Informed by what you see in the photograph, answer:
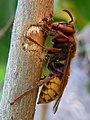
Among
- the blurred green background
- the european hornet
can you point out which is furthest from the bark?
the blurred green background

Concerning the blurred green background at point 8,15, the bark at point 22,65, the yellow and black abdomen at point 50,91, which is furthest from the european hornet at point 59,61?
the blurred green background at point 8,15

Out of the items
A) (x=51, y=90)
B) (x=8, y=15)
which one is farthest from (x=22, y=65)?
(x=8, y=15)

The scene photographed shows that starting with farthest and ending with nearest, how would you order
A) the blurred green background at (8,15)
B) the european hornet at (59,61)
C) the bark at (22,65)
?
the blurred green background at (8,15), the european hornet at (59,61), the bark at (22,65)

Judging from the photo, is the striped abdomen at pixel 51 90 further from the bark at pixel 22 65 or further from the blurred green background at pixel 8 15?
the blurred green background at pixel 8 15

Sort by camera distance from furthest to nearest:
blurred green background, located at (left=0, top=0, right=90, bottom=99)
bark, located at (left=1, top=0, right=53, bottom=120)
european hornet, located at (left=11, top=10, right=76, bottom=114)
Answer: blurred green background, located at (left=0, top=0, right=90, bottom=99) < european hornet, located at (left=11, top=10, right=76, bottom=114) < bark, located at (left=1, top=0, right=53, bottom=120)

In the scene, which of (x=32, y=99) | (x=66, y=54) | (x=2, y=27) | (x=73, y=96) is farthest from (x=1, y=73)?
(x=73, y=96)

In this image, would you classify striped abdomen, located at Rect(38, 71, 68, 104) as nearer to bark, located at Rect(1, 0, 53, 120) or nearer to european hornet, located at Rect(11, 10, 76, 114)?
european hornet, located at Rect(11, 10, 76, 114)
